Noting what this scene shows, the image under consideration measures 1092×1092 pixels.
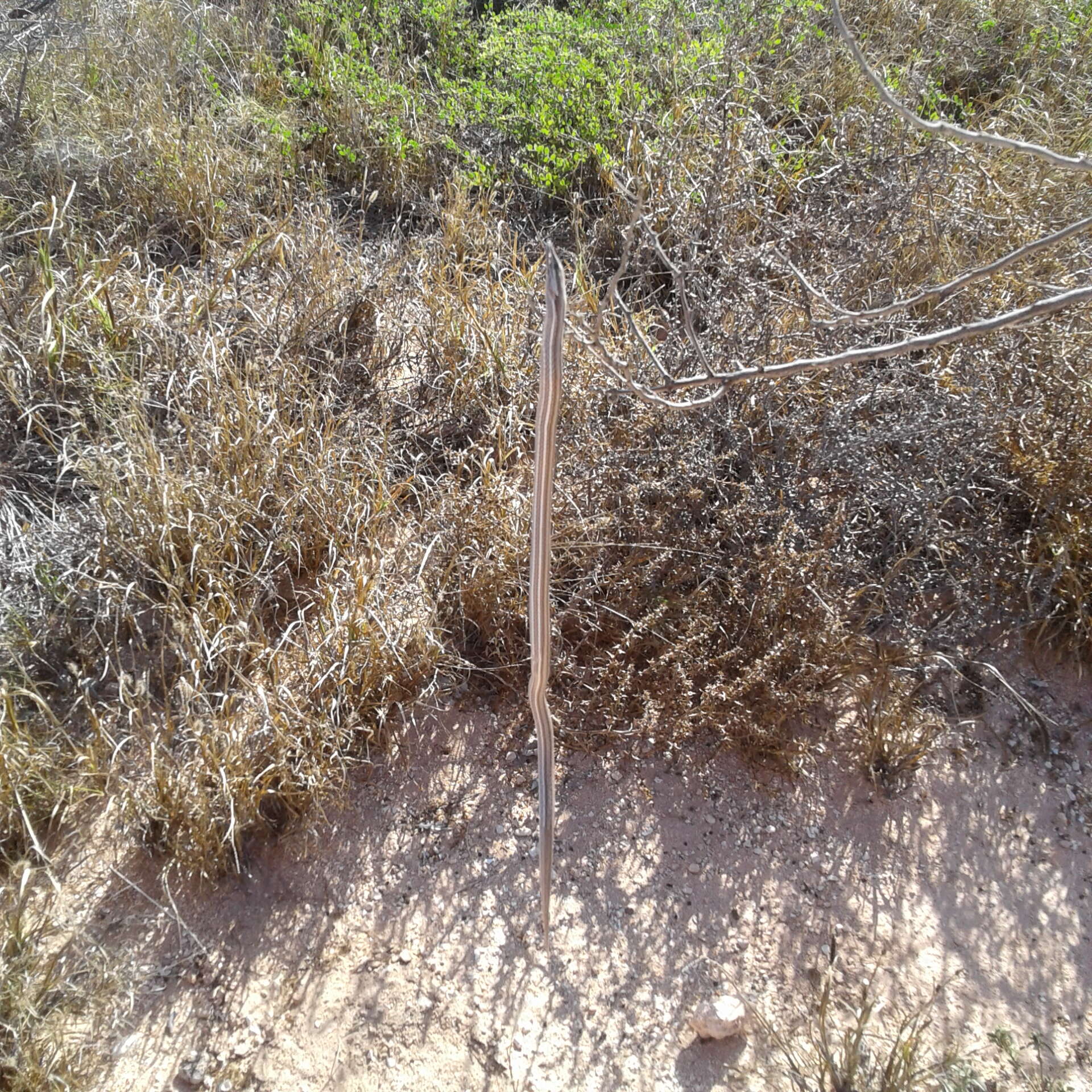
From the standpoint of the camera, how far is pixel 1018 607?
231 centimetres

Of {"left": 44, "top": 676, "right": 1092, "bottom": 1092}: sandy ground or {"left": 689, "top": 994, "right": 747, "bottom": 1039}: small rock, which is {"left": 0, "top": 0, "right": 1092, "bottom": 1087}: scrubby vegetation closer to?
{"left": 44, "top": 676, "right": 1092, "bottom": 1092}: sandy ground

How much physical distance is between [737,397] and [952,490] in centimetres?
56

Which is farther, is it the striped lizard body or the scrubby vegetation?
the scrubby vegetation

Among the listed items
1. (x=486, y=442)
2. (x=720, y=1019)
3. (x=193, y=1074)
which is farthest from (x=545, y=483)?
(x=486, y=442)

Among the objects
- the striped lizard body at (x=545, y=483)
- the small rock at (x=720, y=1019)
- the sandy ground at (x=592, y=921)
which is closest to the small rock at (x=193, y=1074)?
the sandy ground at (x=592, y=921)

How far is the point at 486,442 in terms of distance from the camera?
2.48 m

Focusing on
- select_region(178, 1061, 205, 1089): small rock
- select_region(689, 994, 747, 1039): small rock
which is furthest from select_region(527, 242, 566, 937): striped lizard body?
select_region(178, 1061, 205, 1089): small rock

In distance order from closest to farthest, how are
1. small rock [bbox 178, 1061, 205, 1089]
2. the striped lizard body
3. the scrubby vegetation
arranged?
the striped lizard body
small rock [bbox 178, 1061, 205, 1089]
the scrubby vegetation

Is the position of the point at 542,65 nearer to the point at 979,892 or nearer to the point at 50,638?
the point at 50,638

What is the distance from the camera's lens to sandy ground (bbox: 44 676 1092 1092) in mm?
1718

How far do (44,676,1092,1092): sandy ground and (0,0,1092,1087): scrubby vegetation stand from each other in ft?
0.40

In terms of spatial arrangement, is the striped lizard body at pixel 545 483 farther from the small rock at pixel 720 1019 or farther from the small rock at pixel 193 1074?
the small rock at pixel 193 1074

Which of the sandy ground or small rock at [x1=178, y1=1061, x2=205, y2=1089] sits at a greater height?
the sandy ground

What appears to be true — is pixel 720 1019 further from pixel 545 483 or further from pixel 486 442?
pixel 486 442
